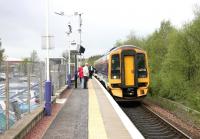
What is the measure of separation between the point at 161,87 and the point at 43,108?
28.6m

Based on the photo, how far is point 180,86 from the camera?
132 feet

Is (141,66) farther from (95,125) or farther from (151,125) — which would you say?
(95,125)

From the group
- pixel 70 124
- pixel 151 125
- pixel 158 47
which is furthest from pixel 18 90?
pixel 158 47

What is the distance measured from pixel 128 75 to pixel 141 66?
90 cm

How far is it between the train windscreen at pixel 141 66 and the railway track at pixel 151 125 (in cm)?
187

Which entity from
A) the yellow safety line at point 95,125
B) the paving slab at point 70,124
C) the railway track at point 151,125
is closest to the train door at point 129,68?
the railway track at point 151,125

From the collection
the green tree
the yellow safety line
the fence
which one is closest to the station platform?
the yellow safety line

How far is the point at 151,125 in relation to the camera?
1933 centimetres

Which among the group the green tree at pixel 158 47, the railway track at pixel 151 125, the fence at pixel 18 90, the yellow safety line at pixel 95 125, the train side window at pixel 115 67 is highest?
the green tree at pixel 158 47

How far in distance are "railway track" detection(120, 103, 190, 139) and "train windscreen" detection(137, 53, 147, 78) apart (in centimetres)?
187

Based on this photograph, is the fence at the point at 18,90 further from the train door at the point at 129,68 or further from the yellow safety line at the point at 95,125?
the train door at the point at 129,68

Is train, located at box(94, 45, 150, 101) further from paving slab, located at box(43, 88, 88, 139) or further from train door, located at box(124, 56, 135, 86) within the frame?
paving slab, located at box(43, 88, 88, 139)

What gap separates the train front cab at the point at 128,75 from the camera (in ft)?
85.0

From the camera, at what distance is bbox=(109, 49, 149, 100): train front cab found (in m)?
25.9
